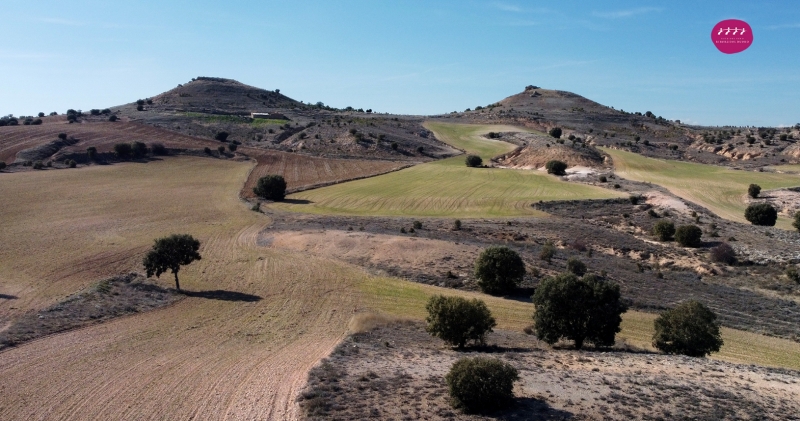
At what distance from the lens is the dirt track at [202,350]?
63.0 feet

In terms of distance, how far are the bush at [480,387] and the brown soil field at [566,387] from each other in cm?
32

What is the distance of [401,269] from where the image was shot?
4300 cm

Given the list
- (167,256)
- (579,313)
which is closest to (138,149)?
(167,256)

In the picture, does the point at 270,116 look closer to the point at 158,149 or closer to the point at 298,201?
the point at 158,149

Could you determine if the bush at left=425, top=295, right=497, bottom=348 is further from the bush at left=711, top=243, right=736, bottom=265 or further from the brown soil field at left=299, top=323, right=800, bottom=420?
the bush at left=711, top=243, right=736, bottom=265

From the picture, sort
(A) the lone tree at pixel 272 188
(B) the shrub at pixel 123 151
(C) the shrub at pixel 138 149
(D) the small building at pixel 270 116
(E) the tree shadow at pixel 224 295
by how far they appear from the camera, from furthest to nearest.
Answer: (D) the small building at pixel 270 116, (C) the shrub at pixel 138 149, (B) the shrub at pixel 123 151, (A) the lone tree at pixel 272 188, (E) the tree shadow at pixel 224 295

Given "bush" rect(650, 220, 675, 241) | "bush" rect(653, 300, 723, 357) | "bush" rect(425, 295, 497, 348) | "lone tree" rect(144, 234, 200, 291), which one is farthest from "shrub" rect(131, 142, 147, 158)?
"bush" rect(653, 300, 723, 357)

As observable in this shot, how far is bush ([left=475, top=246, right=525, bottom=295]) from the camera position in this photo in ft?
124

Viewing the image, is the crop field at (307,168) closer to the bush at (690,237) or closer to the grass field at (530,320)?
the grass field at (530,320)

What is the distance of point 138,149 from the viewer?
326 feet

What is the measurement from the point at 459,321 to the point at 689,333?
10.9 meters

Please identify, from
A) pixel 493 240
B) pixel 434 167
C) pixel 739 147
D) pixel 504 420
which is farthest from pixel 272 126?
pixel 504 420

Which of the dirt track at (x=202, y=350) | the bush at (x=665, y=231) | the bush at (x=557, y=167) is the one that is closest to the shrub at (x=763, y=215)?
the bush at (x=665, y=231)

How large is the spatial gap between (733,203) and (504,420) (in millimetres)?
67500
